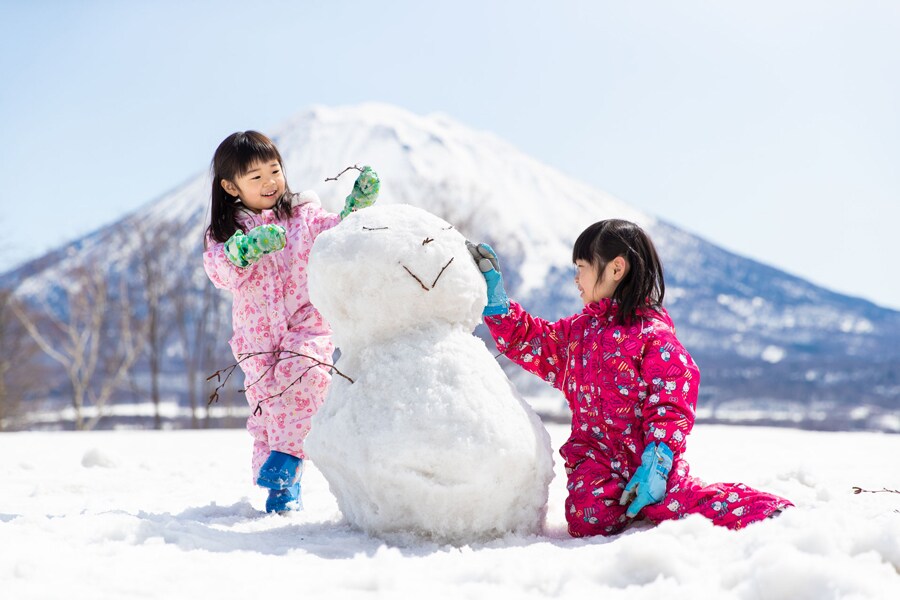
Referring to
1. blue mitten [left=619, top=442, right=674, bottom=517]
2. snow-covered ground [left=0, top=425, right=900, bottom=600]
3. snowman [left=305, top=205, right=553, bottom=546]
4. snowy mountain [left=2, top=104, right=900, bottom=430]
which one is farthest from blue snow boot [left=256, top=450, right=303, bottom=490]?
snowy mountain [left=2, top=104, right=900, bottom=430]

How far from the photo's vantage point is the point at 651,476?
92.9 inches

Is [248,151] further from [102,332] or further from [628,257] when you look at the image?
[102,332]

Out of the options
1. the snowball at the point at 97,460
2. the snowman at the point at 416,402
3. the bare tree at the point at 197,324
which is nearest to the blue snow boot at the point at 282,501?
the snowman at the point at 416,402

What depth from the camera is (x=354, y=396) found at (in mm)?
2268

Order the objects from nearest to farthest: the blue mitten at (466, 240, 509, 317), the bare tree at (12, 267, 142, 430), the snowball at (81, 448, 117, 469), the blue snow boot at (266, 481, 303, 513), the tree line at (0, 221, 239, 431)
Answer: the blue mitten at (466, 240, 509, 317), the blue snow boot at (266, 481, 303, 513), the snowball at (81, 448, 117, 469), the bare tree at (12, 267, 142, 430), the tree line at (0, 221, 239, 431)

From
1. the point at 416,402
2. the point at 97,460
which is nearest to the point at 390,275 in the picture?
the point at 416,402

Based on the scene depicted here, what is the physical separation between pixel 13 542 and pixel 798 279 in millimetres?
93066

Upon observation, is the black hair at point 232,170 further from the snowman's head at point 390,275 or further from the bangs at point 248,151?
the snowman's head at point 390,275

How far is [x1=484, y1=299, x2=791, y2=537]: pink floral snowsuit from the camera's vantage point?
7.72ft

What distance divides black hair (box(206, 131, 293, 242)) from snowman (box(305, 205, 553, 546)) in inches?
30.6

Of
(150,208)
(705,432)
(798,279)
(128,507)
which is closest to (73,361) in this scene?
(705,432)

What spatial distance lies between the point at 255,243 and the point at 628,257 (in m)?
1.27

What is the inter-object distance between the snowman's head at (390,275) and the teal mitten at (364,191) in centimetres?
50

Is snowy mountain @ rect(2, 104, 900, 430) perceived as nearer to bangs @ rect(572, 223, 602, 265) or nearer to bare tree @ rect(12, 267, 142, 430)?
bare tree @ rect(12, 267, 142, 430)
